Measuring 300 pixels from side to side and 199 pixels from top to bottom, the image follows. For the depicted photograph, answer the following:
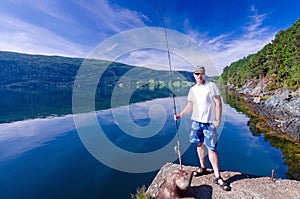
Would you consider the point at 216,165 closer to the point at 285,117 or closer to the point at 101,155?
the point at 101,155

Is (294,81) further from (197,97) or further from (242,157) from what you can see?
(197,97)

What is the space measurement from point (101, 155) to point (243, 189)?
11.0m

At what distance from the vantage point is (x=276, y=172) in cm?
1166

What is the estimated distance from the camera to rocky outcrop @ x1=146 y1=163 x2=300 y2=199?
14.9 feet

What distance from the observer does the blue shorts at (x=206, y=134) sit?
4395 mm

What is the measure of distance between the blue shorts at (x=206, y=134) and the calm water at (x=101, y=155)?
6686 mm

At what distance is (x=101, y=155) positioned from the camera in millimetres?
13883

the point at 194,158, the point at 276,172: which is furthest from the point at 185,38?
the point at 276,172

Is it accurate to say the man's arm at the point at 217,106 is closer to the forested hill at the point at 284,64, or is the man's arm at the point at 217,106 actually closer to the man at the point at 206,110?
the man at the point at 206,110

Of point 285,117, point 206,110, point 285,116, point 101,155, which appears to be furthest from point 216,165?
point 285,116

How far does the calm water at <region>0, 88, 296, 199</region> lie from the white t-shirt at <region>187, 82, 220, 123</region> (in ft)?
23.6

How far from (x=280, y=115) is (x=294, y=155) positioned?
1172 cm

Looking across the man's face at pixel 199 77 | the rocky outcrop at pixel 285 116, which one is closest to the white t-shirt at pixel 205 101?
the man's face at pixel 199 77

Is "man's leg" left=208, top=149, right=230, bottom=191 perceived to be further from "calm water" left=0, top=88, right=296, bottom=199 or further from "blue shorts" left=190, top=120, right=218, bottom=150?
"calm water" left=0, top=88, right=296, bottom=199
